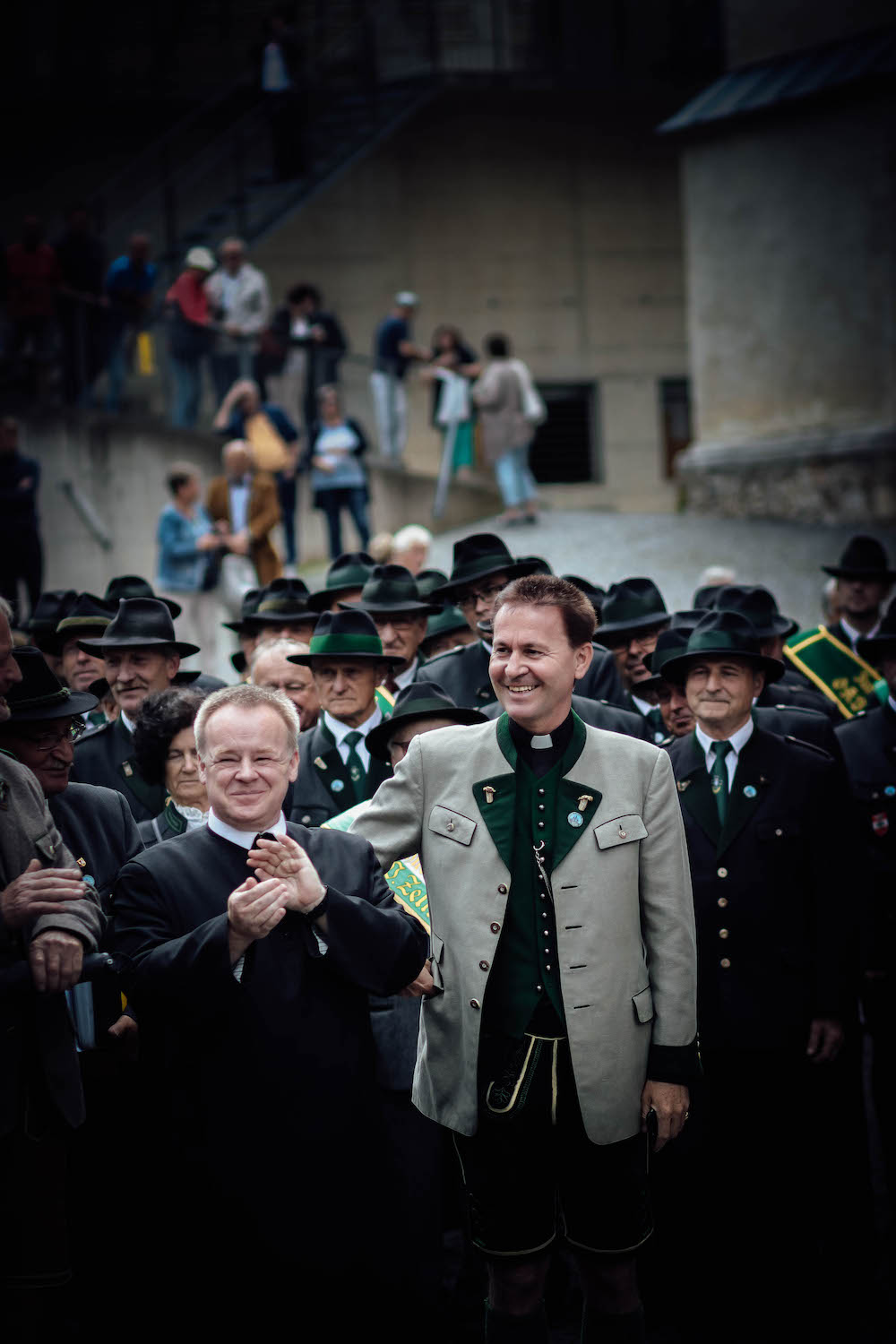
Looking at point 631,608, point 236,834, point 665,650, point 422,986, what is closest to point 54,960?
point 236,834

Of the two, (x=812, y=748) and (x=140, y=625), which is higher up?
(x=140, y=625)

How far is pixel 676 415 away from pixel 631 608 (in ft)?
57.9

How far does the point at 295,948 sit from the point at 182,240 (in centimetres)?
1743

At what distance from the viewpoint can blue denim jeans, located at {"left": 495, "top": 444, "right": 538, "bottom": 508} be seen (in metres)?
17.0

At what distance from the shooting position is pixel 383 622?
7414 mm

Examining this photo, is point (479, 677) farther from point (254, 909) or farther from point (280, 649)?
point (254, 909)

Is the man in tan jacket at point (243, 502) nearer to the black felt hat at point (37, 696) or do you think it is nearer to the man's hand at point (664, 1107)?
the black felt hat at point (37, 696)

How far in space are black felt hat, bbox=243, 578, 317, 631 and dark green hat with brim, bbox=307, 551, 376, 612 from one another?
0.08m

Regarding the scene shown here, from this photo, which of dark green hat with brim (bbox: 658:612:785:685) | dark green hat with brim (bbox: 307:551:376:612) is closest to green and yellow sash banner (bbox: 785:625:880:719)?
dark green hat with brim (bbox: 307:551:376:612)

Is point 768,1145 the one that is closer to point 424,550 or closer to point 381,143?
point 424,550

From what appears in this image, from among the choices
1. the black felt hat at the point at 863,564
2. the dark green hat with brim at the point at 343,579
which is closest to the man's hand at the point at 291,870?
the dark green hat with brim at the point at 343,579

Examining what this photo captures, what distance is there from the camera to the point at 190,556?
1284 cm

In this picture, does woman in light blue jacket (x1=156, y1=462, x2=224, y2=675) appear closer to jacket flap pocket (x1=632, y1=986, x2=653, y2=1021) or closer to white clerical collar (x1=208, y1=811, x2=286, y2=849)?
white clerical collar (x1=208, y1=811, x2=286, y2=849)

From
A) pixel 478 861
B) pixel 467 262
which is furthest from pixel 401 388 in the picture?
pixel 478 861
